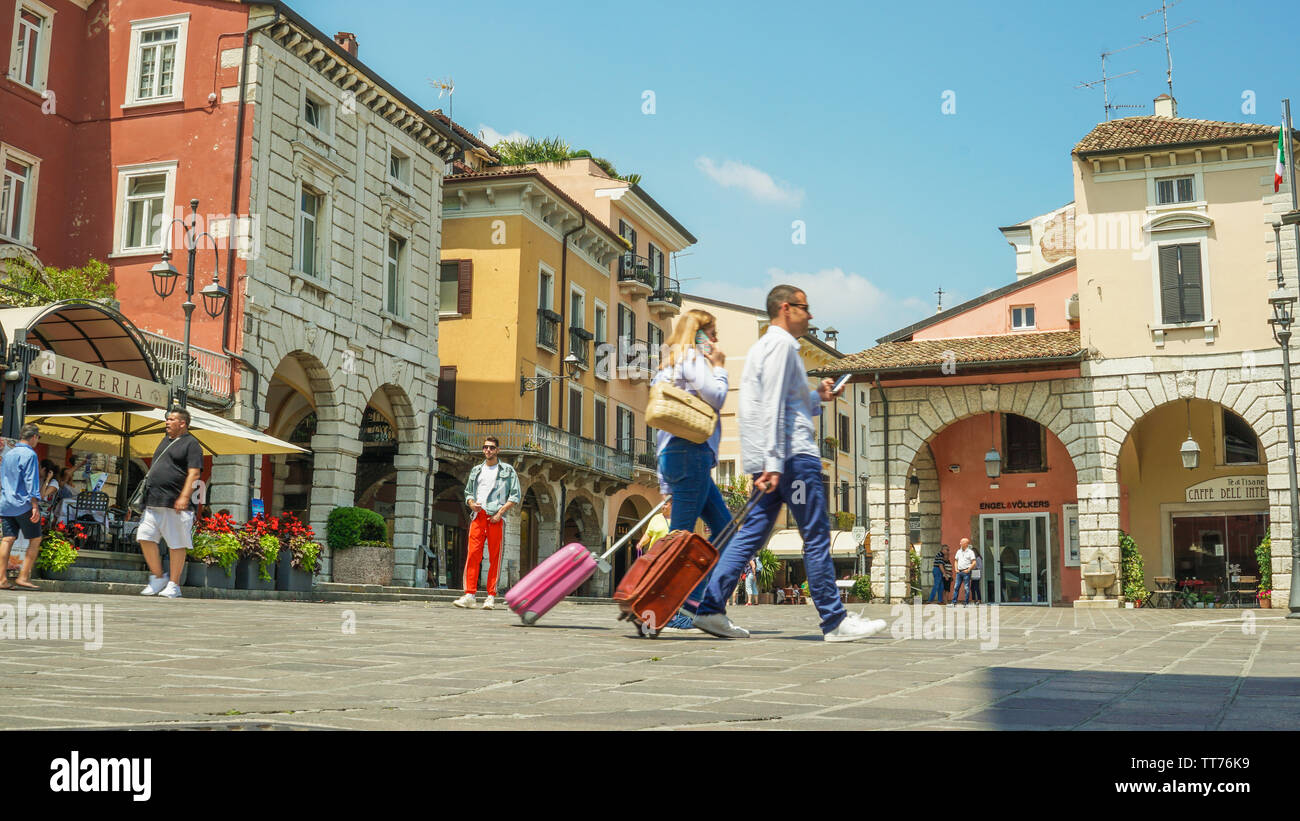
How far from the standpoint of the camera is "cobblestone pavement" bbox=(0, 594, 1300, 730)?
4.29 metres

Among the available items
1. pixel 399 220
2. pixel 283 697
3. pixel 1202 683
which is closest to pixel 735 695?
pixel 283 697

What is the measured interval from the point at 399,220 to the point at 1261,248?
20.0 metres

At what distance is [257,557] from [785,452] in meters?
13.0

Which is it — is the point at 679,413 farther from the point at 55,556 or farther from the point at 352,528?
the point at 352,528

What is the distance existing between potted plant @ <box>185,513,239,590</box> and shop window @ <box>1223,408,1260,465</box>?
22873 millimetres

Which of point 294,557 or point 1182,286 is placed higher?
point 1182,286

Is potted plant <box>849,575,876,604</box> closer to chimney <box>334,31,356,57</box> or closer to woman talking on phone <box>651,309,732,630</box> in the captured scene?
chimney <box>334,31,356,57</box>

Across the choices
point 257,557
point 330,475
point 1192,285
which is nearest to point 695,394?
point 257,557

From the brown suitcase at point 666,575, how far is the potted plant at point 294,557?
1270 cm

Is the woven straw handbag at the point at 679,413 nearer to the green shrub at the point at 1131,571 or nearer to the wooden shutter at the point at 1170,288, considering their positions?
the green shrub at the point at 1131,571

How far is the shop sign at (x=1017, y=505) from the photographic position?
32.8 m

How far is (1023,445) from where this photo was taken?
33.3 meters

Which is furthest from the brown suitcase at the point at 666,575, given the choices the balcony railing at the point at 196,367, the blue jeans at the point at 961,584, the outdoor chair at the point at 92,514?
the blue jeans at the point at 961,584
